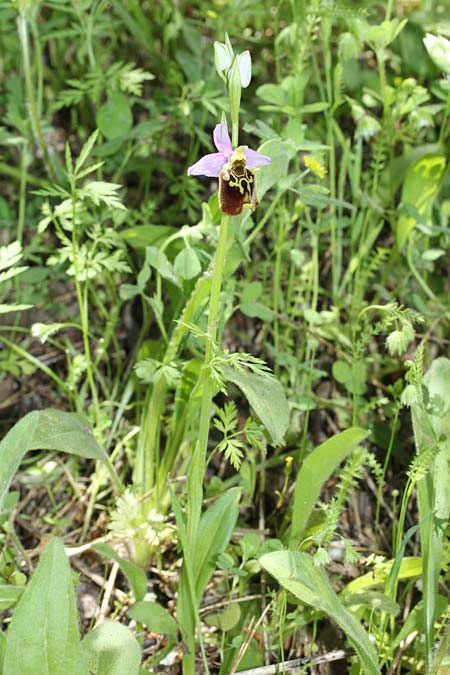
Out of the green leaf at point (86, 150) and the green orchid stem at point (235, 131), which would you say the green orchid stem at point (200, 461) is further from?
the green leaf at point (86, 150)

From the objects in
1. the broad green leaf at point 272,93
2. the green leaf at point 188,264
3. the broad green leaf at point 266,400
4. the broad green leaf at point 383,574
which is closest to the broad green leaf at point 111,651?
the broad green leaf at point 266,400

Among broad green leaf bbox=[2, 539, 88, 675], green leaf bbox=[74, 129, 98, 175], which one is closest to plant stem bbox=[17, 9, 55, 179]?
green leaf bbox=[74, 129, 98, 175]

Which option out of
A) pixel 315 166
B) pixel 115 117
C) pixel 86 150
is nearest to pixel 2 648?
pixel 86 150

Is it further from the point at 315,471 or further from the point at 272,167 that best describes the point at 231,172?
the point at 315,471

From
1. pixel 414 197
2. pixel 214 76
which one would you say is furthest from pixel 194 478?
pixel 214 76

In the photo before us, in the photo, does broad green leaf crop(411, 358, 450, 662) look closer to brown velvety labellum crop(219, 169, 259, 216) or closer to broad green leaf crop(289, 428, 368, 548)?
broad green leaf crop(289, 428, 368, 548)

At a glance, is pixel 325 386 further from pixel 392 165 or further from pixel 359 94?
pixel 359 94
